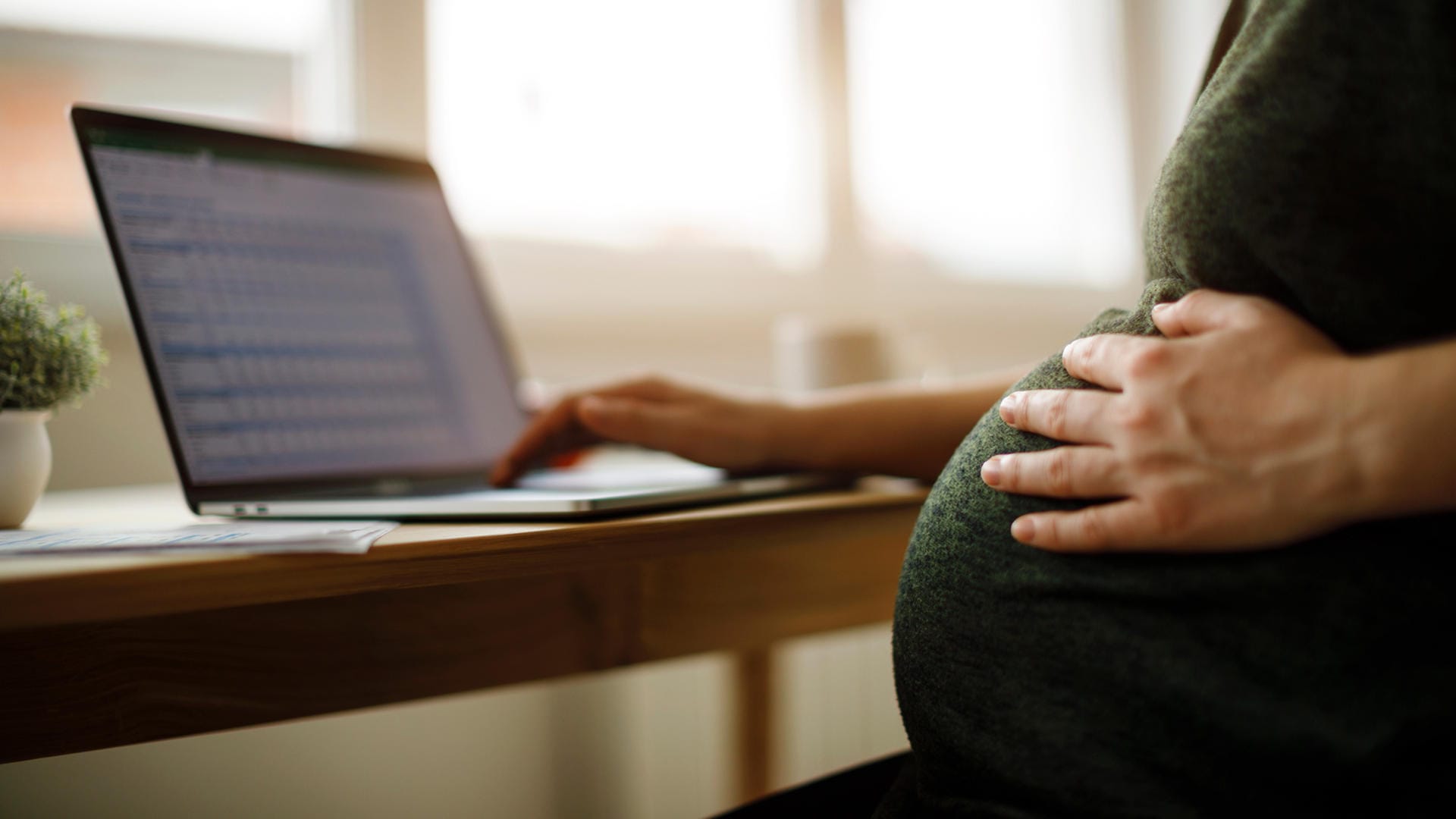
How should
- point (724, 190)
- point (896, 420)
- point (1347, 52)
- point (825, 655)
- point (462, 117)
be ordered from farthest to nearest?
→ point (724, 190), point (825, 655), point (462, 117), point (896, 420), point (1347, 52)

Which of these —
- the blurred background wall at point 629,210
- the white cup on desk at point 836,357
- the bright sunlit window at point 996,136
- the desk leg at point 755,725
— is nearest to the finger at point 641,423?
the white cup on desk at point 836,357

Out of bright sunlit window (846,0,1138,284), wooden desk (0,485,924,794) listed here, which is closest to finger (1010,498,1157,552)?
wooden desk (0,485,924,794)

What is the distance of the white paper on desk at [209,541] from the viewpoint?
363 millimetres

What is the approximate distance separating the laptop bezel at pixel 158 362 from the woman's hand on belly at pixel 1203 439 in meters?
0.48

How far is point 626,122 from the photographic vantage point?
1466 mm

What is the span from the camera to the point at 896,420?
0.70m

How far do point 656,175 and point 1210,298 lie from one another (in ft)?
3.92

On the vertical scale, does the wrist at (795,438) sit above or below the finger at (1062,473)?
below

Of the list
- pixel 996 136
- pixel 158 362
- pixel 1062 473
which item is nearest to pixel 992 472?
pixel 1062 473

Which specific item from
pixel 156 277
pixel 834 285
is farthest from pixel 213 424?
pixel 834 285

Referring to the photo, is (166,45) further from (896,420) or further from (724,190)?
(896,420)

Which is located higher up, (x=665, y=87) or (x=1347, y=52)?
(x=665, y=87)

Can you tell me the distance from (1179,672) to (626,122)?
130 centimetres

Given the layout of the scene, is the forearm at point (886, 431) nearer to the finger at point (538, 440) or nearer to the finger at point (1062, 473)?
the finger at point (538, 440)
